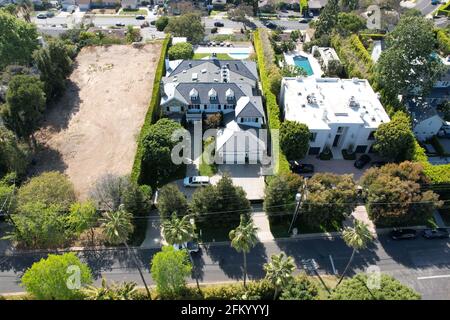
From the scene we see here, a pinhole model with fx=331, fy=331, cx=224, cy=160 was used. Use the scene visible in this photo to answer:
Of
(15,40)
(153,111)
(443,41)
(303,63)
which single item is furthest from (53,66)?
(443,41)

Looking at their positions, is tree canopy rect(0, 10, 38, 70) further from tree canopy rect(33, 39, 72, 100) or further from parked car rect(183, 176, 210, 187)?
parked car rect(183, 176, 210, 187)

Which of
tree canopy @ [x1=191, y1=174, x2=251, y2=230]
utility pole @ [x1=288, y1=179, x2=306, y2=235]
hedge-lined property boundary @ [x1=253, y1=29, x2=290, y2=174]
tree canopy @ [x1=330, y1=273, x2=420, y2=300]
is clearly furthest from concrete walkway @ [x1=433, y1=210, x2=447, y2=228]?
tree canopy @ [x1=191, y1=174, x2=251, y2=230]

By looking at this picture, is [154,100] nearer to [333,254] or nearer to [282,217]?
[282,217]

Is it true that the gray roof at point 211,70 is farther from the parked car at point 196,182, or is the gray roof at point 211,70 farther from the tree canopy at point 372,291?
the tree canopy at point 372,291

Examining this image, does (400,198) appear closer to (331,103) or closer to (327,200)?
(327,200)

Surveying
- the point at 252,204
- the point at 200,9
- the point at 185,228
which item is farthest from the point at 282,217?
the point at 200,9
